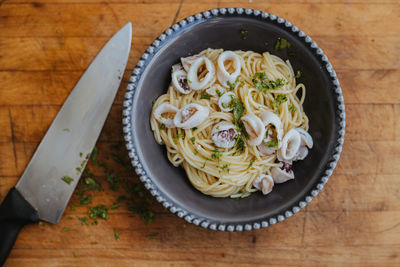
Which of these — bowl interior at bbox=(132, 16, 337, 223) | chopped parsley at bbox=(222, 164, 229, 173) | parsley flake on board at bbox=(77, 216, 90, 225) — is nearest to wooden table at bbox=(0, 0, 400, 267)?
parsley flake on board at bbox=(77, 216, 90, 225)

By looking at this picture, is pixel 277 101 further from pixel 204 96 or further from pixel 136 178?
pixel 136 178

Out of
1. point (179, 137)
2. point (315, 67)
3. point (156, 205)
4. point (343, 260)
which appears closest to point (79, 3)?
point (179, 137)

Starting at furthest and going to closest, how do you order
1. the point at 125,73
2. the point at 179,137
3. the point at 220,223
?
1. the point at 125,73
2. the point at 179,137
3. the point at 220,223

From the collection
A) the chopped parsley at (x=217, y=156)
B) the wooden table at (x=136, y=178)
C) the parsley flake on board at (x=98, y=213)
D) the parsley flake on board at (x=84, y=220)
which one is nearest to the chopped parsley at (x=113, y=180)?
the wooden table at (x=136, y=178)

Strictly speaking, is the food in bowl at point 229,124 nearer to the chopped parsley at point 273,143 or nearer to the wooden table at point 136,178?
the chopped parsley at point 273,143

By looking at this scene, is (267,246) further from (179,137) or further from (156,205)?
(179,137)

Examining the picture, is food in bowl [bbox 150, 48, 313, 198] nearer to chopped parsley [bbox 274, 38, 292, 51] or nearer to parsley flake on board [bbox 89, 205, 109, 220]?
chopped parsley [bbox 274, 38, 292, 51]

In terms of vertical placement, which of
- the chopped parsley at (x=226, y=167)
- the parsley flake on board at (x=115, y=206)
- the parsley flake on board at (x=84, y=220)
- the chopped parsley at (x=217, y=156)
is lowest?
the parsley flake on board at (x=84, y=220)
